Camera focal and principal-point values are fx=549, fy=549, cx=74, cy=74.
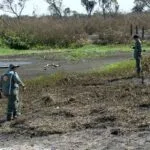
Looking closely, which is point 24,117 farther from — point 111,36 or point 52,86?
point 111,36

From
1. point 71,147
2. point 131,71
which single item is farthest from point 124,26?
point 71,147

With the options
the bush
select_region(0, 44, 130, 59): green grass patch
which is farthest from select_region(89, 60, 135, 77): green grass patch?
the bush

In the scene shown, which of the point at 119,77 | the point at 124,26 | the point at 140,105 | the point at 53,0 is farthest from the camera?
the point at 53,0

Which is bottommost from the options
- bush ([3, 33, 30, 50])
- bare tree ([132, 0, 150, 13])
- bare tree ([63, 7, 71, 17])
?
bush ([3, 33, 30, 50])

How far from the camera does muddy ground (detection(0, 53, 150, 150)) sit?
12067 mm

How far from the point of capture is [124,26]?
4894cm

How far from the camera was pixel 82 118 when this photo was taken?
14.2 metres

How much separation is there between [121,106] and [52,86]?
5.48 meters

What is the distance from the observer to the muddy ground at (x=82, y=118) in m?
12.1

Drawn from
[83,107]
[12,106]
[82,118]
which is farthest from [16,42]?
[82,118]

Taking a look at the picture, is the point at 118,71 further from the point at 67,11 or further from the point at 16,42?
the point at 67,11

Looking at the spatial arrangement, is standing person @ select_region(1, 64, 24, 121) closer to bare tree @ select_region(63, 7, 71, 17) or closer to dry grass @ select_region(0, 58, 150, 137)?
dry grass @ select_region(0, 58, 150, 137)

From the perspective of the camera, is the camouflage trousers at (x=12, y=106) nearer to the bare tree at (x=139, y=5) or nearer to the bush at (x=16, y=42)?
the bush at (x=16, y=42)

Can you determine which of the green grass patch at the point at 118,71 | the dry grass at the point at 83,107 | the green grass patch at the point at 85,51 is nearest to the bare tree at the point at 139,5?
the green grass patch at the point at 85,51
